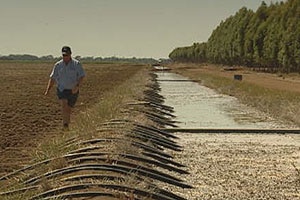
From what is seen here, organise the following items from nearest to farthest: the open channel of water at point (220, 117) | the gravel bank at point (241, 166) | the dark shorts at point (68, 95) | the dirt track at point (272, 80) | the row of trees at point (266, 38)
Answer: the gravel bank at point (241, 166) → the dark shorts at point (68, 95) → the open channel of water at point (220, 117) → the dirt track at point (272, 80) → the row of trees at point (266, 38)

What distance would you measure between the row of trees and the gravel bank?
4959cm

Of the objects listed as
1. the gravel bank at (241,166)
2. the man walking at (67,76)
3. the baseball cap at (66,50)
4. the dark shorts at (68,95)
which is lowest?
the gravel bank at (241,166)

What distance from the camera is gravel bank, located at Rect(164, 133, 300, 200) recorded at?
8477 millimetres

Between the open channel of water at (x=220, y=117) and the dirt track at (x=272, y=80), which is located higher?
the open channel of water at (x=220, y=117)

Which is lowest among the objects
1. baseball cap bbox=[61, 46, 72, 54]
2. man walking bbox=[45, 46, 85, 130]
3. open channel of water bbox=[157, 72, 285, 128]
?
open channel of water bbox=[157, 72, 285, 128]

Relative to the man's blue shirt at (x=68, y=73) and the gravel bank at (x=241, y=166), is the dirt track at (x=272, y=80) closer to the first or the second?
the gravel bank at (x=241, y=166)

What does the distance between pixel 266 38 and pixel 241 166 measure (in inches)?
2691

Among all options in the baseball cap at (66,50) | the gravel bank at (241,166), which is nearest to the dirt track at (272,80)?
the gravel bank at (241,166)

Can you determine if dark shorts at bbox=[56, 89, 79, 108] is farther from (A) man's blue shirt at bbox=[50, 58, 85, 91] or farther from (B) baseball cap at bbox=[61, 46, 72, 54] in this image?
(B) baseball cap at bbox=[61, 46, 72, 54]

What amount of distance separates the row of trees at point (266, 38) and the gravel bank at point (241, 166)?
49594 millimetres

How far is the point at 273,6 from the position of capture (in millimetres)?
87812

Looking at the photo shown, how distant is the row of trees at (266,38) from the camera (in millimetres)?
65750

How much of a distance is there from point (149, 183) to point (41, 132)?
368 inches

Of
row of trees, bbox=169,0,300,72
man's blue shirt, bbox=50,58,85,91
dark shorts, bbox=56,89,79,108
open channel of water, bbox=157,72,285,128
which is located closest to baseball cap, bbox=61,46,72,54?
man's blue shirt, bbox=50,58,85,91
